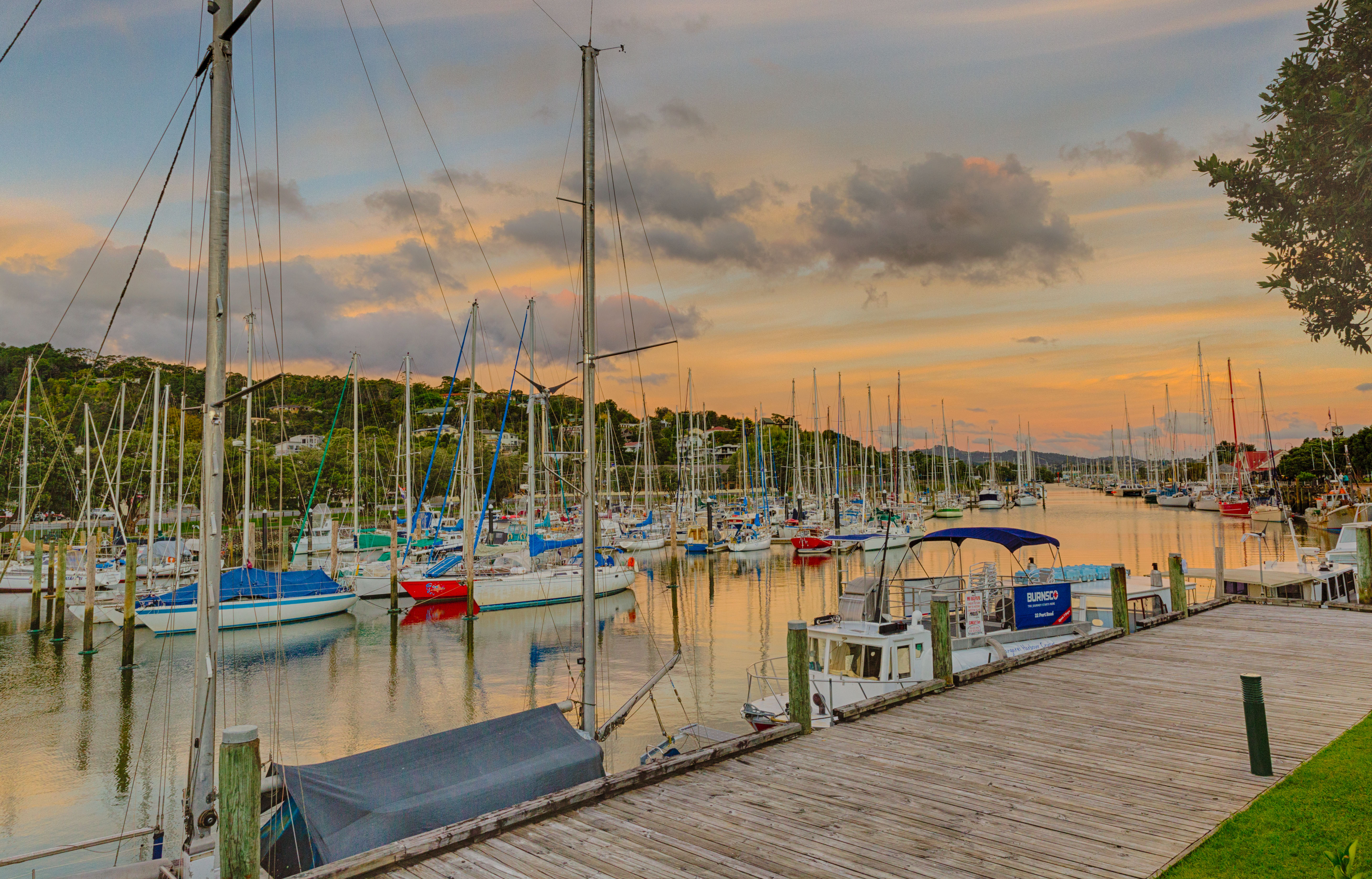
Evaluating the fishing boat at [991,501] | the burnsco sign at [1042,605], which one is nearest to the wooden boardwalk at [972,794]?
the burnsco sign at [1042,605]

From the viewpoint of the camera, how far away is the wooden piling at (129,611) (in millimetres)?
26609

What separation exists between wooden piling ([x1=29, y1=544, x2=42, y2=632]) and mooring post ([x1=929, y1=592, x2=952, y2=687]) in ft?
A: 124

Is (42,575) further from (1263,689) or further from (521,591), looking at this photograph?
(1263,689)

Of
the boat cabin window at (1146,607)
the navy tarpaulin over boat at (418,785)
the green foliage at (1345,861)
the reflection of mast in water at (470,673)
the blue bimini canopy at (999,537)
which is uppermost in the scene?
the blue bimini canopy at (999,537)

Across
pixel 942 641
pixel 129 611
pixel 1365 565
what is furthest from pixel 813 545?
pixel 942 641

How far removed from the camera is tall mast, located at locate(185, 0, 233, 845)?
8.00 metres

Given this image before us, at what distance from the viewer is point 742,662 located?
2625 cm

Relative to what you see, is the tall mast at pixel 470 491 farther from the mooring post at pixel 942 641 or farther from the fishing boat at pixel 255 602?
the mooring post at pixel 942 641

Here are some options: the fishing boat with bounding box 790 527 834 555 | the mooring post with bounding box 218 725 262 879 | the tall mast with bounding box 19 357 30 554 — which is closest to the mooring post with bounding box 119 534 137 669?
the tall mast with bounding box 19 357 30 554

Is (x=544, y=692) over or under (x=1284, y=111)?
under

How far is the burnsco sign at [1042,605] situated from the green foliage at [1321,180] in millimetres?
10598

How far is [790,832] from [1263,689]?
973cm

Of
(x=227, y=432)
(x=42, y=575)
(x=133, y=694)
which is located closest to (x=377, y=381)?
(x=227, y=432)

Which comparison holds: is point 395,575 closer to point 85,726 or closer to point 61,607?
point 61,607
